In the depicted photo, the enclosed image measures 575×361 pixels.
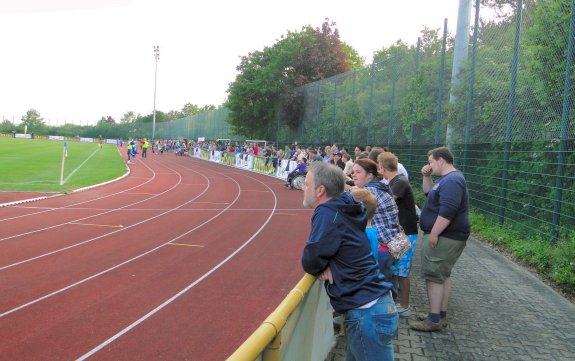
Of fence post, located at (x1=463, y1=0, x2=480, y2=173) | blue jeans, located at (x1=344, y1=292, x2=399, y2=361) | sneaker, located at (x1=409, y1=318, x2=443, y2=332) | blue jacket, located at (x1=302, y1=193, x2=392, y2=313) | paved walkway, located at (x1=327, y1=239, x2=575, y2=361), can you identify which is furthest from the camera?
fence post, located at (x1=463, y1=0, x2=480, y2=173)

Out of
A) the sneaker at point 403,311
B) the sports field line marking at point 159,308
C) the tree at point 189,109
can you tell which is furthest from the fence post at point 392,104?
Answer: the tree at point 189,109

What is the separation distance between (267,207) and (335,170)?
1419 cm

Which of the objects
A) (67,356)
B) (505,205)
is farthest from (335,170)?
(505,205)

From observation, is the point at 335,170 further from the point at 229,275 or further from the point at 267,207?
the point at 267,207

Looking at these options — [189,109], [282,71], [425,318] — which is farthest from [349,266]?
[189,109]

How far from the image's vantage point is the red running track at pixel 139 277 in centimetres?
553

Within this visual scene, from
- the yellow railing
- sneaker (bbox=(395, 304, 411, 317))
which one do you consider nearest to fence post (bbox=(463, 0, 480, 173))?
sneaker (bbox=(395, 304, 411, 317))

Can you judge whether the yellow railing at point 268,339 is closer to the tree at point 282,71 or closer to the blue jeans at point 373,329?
the blue jeans at point 373,329

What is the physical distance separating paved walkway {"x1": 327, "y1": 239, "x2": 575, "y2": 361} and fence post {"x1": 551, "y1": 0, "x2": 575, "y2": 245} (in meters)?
1.23

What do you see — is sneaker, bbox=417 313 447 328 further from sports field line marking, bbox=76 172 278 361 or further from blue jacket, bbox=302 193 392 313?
sports field line marking, bbox=76 172 278 361

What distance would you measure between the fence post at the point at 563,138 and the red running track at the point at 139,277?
4546 millimetres

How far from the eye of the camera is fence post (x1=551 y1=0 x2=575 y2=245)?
28.0 ft

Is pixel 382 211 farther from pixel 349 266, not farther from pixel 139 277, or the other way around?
pixel 139 277

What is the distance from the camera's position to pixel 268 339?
2.15 meters
